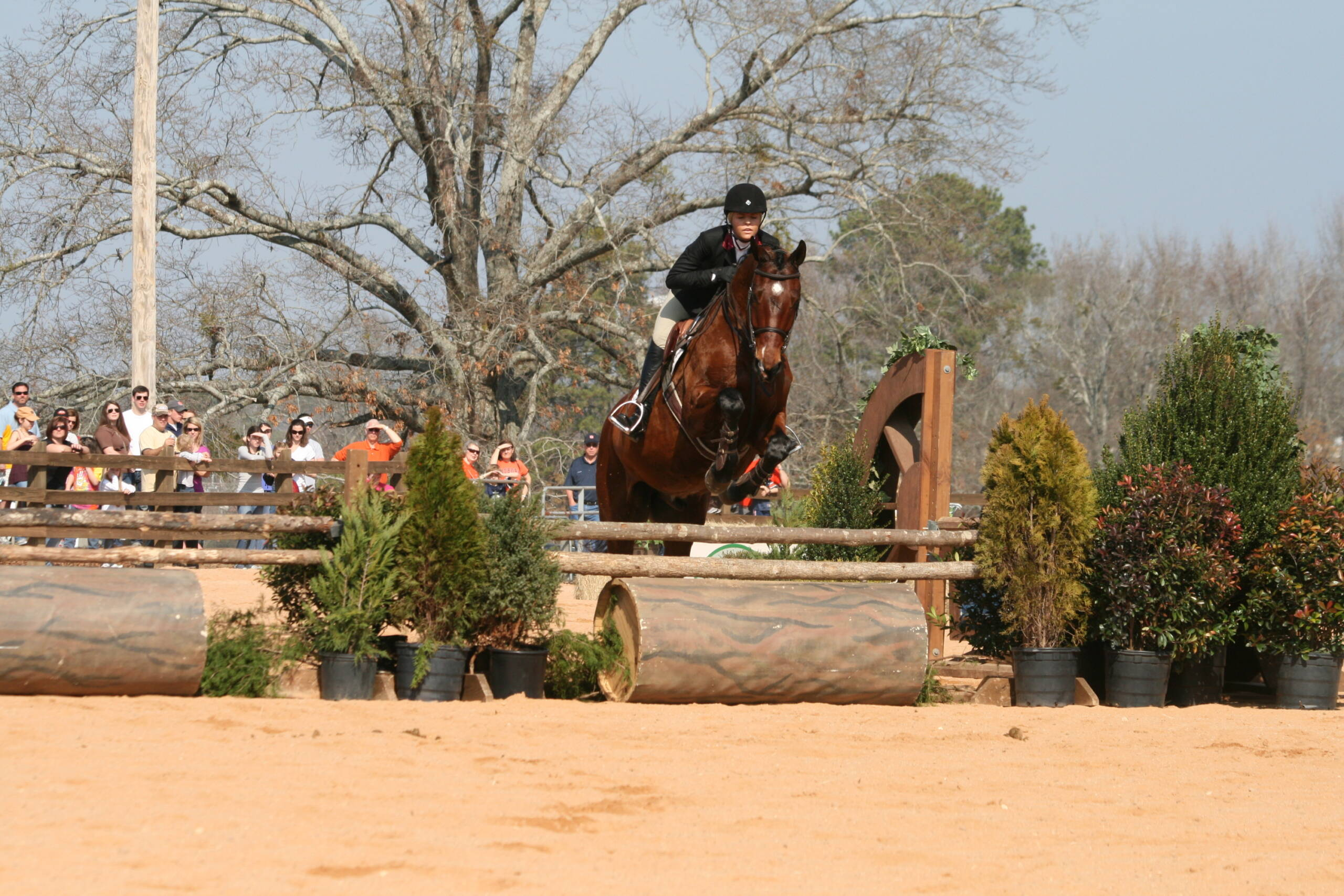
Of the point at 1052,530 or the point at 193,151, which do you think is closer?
the point at 1052,530

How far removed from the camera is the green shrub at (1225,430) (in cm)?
762

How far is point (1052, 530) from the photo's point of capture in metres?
7.30

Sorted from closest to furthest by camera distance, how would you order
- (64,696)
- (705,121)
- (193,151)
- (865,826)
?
(865,826) < (64,696) < (193,151) < (705,121)

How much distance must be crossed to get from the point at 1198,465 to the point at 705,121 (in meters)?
13.4

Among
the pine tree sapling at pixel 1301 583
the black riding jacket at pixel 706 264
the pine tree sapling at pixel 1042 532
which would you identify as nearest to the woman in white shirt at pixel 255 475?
the black riding jacket at pixel 706 264

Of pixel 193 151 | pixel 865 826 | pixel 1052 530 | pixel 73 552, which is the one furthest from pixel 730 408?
pixel 193 151

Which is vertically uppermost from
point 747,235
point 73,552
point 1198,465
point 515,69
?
point 515,69

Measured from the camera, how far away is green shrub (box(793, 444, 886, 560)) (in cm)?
934

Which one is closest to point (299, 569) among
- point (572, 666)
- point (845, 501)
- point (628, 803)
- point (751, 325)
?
point (572, 666)

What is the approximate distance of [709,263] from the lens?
25.0 feet

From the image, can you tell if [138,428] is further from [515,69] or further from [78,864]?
[78,864]

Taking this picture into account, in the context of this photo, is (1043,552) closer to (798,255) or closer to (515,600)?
(798,255)

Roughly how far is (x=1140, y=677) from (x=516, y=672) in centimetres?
357

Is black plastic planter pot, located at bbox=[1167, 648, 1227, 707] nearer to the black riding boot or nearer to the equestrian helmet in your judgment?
the black riding boot
